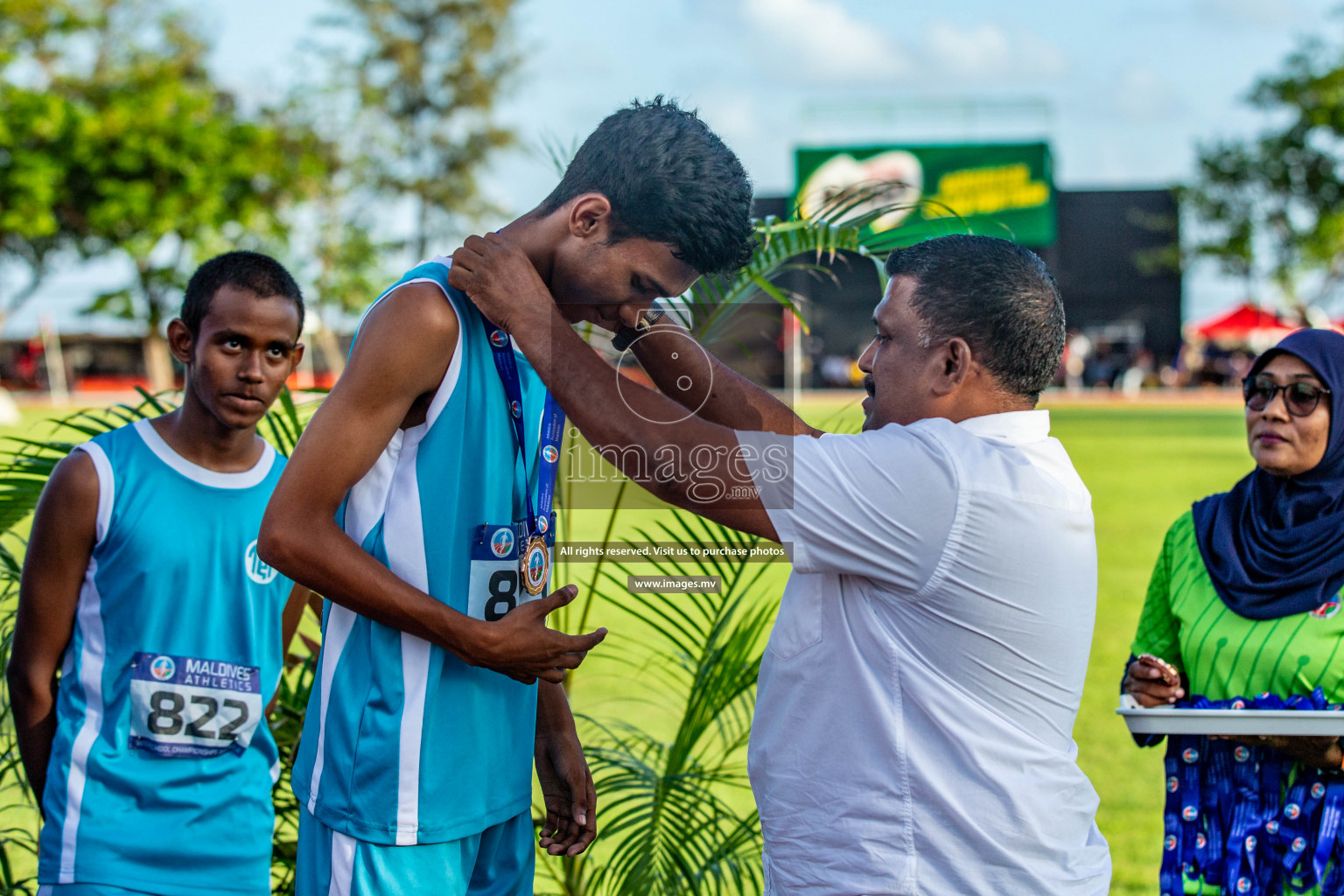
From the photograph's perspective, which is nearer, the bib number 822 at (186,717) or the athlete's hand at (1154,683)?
the bib number 822 at (186,717)

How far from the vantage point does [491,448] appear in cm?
163

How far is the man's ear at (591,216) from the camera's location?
1681 mm

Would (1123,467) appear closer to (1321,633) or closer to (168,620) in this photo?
(1321,633)

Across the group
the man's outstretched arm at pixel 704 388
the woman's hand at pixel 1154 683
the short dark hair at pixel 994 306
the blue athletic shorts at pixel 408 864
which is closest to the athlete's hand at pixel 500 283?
the man's outstretched arm at pixel 704 388

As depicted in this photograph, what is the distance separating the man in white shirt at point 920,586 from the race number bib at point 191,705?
1.06m

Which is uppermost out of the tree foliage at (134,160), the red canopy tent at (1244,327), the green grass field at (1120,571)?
the tree foliage at (134,160)

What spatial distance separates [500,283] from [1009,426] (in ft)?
2.62

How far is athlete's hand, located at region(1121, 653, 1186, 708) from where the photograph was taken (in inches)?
103

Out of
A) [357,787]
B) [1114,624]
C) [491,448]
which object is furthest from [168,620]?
[1114,624]

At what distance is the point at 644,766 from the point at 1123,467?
48.6 feet

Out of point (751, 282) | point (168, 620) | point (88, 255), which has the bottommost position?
point (168, 620)

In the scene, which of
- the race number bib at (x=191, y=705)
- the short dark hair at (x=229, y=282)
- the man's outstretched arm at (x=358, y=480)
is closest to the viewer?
the man's outstretched arm at (x=358, y=480)

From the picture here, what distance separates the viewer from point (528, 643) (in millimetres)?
1542

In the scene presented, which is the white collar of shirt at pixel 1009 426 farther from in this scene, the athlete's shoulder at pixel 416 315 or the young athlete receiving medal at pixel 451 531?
the athlete's shoulder at pixel 416 315
